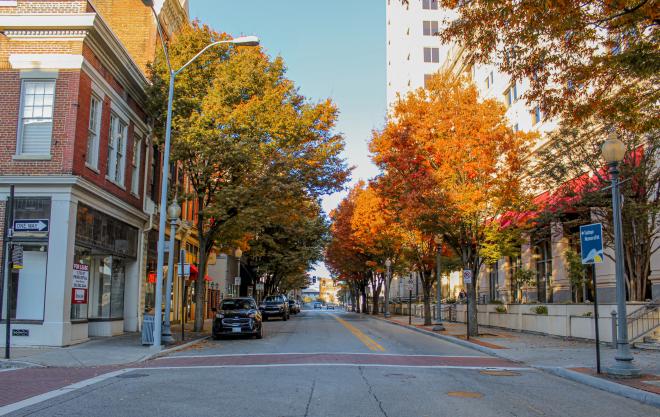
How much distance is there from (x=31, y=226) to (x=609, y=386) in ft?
48.3

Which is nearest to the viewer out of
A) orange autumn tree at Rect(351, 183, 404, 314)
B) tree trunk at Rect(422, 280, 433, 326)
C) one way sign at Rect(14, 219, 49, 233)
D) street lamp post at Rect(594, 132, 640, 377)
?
street lamp post at Rect(594, 132, 640, 377)

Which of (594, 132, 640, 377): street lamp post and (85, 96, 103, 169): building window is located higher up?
(85, 96, 103, 169): building window

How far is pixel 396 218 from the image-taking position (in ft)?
88.6

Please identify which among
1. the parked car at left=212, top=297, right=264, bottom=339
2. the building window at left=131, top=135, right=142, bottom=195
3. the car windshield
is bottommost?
the parked car at left=212, top=297, right=264, bottom=339

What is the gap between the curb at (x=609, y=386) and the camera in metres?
9.71

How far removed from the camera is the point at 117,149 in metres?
22.8

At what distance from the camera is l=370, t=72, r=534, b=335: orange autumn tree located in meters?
22.3

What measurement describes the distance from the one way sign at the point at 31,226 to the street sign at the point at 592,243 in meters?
14.2

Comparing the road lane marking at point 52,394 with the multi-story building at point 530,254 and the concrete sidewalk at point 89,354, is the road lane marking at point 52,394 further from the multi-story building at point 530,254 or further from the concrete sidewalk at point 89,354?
the multi-story building at point 530,254

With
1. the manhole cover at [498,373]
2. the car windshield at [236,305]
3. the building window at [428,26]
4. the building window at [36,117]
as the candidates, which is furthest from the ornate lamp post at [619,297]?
the building window at [428,26]

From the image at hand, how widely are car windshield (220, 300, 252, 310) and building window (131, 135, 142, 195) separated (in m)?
6.01

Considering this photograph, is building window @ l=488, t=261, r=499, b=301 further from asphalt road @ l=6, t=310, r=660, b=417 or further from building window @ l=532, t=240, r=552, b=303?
asphalt road @ l=6, t=310, r=660, b=417

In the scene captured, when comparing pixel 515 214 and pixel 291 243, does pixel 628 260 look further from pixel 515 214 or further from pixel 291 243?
pixel 291 243

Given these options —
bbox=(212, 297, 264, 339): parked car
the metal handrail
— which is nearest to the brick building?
bbox=(212, 297, 264, 339): parked car
